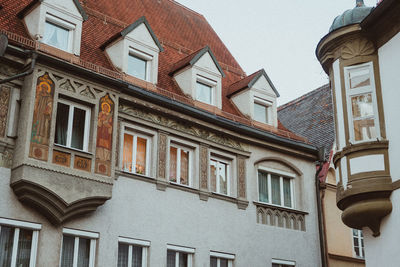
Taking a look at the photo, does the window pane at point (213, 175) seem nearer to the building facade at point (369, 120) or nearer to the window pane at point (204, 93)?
the window pane at point (204, 93)

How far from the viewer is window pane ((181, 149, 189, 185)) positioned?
21439mm

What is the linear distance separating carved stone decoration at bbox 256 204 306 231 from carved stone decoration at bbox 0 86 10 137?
9714 mm

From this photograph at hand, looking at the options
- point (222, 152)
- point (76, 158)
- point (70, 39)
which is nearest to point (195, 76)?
point (222, 152)

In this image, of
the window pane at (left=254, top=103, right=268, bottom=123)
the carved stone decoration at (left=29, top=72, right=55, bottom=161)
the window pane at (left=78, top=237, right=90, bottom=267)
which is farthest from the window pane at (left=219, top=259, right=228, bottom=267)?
the carved stone decoration at (left=29, top=72, right=55, bottom=161)

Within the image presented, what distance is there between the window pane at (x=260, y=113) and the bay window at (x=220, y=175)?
2.98 meters

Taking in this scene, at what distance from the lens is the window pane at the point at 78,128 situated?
18.4 metres

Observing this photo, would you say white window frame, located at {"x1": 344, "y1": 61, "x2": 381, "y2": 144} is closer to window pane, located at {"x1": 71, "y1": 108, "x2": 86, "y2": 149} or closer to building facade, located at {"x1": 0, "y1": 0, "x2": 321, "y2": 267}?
building facade, located at {"x1": 0, "y1": 0, "x2": 321, "y2": 267}

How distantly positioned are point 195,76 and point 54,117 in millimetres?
6800

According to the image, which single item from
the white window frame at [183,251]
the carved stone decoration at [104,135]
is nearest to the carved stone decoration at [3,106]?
the carved stone decoration at [104,135]

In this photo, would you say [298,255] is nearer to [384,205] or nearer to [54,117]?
[384,205]

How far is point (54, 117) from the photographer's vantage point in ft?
58.4

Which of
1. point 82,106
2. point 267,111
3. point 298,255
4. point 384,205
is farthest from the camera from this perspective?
point 267,111

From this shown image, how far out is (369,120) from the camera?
16.0 meters

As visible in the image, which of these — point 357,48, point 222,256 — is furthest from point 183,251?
point 357,48
